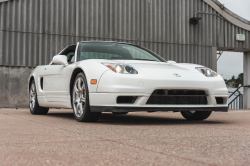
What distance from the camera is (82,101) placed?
5.02 meters

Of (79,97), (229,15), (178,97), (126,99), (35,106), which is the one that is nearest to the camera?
(126,99)

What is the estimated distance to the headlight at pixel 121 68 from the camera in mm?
4703

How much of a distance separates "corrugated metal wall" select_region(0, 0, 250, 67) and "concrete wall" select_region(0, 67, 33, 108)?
0.25 metres

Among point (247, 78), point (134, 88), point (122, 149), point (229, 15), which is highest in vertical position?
point (229, 15)

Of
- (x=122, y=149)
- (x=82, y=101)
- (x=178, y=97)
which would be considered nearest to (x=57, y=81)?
(x=82, y=101)

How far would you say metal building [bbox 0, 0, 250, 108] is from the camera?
11609mm

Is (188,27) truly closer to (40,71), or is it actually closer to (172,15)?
(172,15)

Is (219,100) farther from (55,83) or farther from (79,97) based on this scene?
(55,83)

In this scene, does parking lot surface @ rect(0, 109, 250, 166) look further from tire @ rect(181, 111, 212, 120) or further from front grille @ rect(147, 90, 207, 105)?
tire @ rect(181, 111, 212, 120)

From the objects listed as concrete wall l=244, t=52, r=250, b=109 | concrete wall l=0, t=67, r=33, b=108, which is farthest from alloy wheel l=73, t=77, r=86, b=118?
concrete wall l=244, t=52, r=250, b=109

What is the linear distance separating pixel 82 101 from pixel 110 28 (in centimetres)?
840

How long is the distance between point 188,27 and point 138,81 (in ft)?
34.7

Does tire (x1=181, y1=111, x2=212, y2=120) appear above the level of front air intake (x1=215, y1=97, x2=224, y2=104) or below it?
below

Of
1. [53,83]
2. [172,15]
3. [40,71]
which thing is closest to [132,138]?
[53,83]
